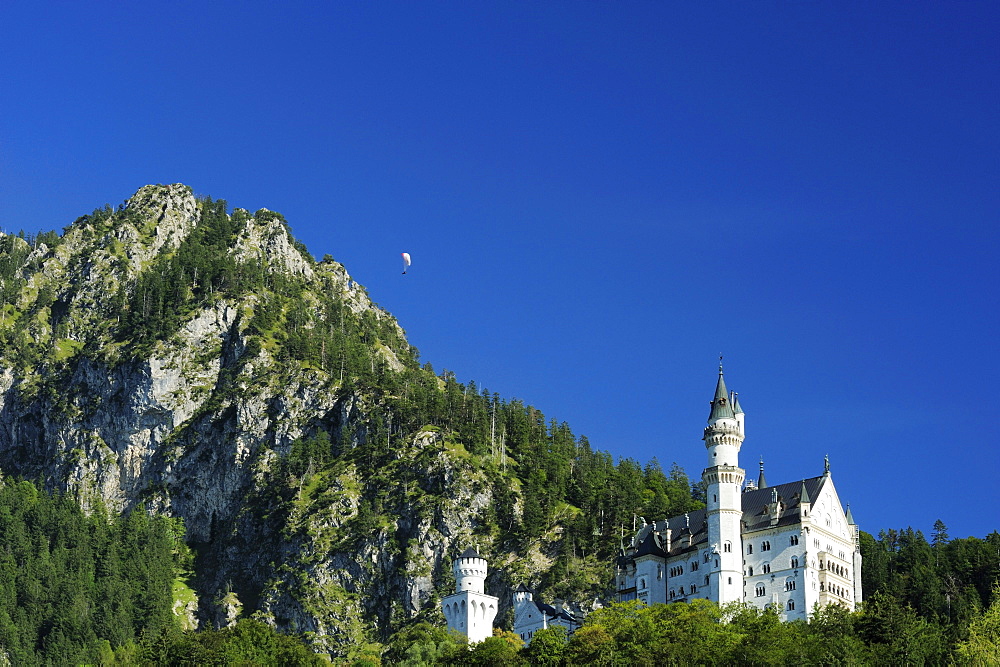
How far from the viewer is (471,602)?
154 metres

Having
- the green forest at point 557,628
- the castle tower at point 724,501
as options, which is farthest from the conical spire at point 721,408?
the green forest at point 557,628

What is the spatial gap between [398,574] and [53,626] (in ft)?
144

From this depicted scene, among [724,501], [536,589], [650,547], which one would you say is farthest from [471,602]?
[724,501]

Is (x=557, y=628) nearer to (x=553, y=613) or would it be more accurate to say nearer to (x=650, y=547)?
(x=553, y=613)

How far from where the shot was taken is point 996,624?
313ft

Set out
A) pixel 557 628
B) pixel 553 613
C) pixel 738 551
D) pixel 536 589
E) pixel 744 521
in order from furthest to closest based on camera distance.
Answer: pixel 536 589, pixel 553 613, pixel 744 521, pixel 738 551, pixel 557 628

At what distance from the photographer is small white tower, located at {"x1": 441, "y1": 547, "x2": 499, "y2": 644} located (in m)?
153

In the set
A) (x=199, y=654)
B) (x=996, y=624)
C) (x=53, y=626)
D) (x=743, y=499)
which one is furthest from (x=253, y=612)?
(x=996, y=624)

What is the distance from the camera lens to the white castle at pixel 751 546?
136 meters

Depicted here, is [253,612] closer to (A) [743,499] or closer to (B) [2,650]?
(B) [2,650]

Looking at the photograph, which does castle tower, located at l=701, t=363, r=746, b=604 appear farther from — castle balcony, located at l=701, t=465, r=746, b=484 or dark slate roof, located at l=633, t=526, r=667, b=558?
dark slate roof, located at l=633, t=526, r=667, b=558

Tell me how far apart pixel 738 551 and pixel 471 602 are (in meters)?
30.9

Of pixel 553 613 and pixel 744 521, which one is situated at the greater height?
pixel 744 521

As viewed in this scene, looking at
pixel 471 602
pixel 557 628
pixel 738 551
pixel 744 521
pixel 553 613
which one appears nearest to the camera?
pixel 557 628
